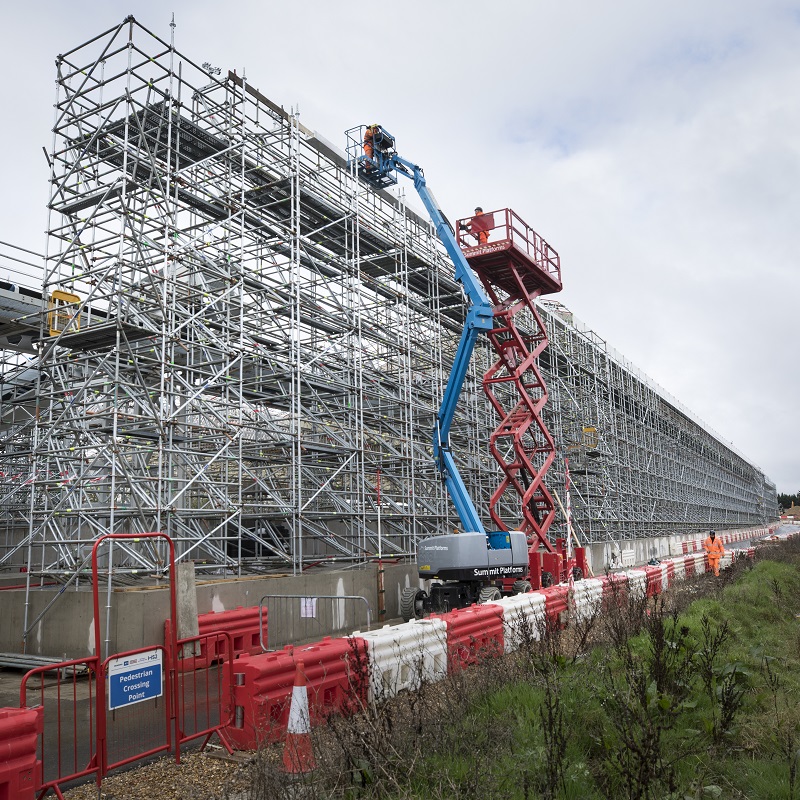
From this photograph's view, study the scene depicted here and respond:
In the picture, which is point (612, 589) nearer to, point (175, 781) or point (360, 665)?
point (360, 665)

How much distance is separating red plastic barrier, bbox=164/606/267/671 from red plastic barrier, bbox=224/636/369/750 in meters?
3.99

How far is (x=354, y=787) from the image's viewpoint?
15.2 ft

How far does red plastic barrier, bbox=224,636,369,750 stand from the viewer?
654 centimetres

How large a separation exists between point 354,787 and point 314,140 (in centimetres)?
1802

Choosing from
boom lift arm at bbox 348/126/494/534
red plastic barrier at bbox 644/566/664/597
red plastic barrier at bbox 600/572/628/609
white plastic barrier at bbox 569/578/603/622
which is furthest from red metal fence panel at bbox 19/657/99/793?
red plastic barrier at bbox 644/566/664/597

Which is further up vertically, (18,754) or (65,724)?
(18,754)

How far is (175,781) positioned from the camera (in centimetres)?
607

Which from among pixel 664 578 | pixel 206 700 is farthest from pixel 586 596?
pixel 206 700

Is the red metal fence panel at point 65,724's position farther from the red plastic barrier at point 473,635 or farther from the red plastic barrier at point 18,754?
the red plastic barrier at point 473,635

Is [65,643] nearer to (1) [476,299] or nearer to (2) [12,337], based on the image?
(2) [12,337]

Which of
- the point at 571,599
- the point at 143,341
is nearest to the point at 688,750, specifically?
the point at 571,599

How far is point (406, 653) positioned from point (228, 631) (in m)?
4.26

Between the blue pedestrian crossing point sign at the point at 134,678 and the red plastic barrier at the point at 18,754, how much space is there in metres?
1.08

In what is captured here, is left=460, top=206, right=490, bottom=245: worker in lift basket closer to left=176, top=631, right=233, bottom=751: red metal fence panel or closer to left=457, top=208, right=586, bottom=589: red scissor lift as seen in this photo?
left=457, top=208, right=586, bottom=589: red scissor lift
